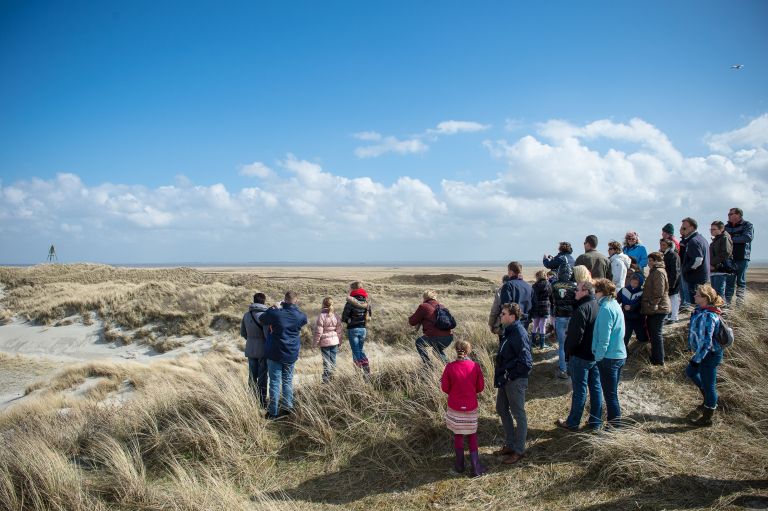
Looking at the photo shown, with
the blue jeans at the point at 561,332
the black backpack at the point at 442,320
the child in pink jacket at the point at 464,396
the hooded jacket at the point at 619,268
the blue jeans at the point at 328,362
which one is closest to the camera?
the child in pink jacket at the point at 464,396

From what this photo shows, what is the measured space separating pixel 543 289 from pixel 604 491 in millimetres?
3921

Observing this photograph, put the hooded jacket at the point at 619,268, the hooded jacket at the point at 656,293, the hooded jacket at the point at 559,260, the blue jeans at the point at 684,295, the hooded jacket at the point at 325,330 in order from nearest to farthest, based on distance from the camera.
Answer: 1. the hooded jacket at the point at 656,293
2. the hooded jacket at the point at 619,268
3. the hooded jacket at the point at 559,260
4. the hooded jacket at the point at 325,330
5. the blue jeans at the point at 684,295

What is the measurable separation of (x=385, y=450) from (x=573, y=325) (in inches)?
120

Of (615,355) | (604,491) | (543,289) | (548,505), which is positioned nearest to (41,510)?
(548,505)

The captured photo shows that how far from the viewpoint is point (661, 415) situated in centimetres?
585

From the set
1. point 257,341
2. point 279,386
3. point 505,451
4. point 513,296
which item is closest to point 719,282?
point 513,296

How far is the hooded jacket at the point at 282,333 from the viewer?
22.2 feet

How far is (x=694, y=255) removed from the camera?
308 inches

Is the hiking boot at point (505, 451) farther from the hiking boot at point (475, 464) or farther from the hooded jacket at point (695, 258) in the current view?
the hooded jacket at point (695, 258)

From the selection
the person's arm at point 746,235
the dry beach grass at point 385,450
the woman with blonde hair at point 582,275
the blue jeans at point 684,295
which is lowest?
the dry beach grass at point 385,450

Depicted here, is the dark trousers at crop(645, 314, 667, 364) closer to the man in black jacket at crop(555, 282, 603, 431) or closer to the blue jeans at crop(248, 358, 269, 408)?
the man in black jacket at crop(555, 282, 603, 431)

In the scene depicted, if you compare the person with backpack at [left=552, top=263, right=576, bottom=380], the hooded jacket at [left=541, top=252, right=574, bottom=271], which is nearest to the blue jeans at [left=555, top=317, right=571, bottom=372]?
the person with backpack at [left=552, top=263, right=576, bottom=380]

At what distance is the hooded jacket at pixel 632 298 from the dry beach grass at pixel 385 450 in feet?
3.13

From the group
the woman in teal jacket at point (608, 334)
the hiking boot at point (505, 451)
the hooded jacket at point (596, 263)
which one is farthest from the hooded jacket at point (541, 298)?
the hiking boot at point (505, 451)
